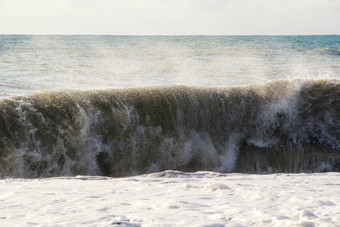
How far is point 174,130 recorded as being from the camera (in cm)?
816

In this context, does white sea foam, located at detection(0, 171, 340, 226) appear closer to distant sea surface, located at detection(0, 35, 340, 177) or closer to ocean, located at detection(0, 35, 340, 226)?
ocean, located at detection(0, 35, 340, 226)

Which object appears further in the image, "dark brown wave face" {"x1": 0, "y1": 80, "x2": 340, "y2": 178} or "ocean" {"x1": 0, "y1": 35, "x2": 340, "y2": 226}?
"dark brown wave face" {"x1": 0, "y1": 80, "x2": 340, "y2": 178}

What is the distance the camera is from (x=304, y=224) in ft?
10.3

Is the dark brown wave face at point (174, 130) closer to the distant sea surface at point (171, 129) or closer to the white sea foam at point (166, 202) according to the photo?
the distant sea surface at point (171, 129)

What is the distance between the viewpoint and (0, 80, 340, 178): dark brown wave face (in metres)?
6.66

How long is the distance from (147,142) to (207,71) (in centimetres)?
952

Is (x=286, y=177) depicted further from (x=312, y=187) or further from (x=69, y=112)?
(x=69, y=112)

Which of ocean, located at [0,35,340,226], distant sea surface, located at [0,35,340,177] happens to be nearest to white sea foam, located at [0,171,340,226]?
ocean, located at [0,35,340,226]

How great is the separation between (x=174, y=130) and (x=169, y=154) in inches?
19.5

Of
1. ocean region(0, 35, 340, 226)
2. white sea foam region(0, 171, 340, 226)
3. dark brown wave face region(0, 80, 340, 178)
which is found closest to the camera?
white sea foam region(0, 171, 340, 226)

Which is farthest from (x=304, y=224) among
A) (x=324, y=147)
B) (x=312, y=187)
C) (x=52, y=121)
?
(x=324, y=147)

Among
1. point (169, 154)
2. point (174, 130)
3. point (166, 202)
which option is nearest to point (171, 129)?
point (174, 130)

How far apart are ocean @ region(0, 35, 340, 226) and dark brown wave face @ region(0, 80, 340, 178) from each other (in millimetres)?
18

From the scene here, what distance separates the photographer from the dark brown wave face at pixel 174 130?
666 cm
